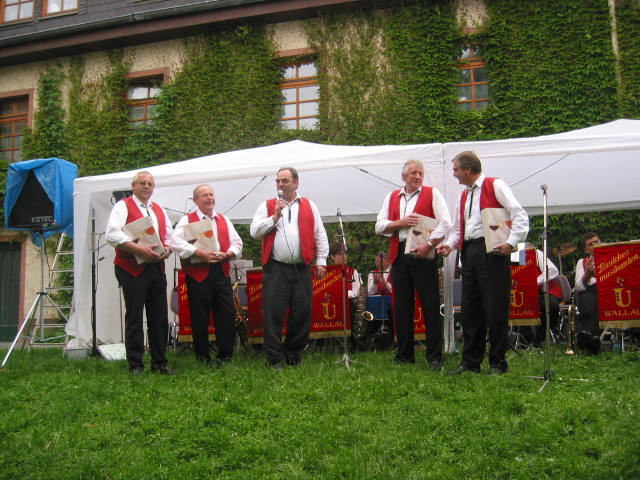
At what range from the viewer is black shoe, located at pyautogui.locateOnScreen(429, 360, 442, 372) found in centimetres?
525

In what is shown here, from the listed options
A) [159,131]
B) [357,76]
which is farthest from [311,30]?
[159,131]

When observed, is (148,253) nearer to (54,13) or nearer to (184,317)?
(184,317)

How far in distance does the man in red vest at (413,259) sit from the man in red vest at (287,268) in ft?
2.41

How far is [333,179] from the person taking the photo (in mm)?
8547

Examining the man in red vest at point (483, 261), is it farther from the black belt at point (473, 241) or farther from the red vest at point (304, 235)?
the red vest at point (304, 235)

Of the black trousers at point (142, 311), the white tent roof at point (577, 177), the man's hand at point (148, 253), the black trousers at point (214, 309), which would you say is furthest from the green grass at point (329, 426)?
the white tent roof at point (577, 177)

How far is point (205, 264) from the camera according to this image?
5988 mm

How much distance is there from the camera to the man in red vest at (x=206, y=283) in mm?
5949

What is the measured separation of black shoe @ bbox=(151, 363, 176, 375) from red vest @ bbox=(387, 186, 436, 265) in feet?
7.14

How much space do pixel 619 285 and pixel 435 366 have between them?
251cm

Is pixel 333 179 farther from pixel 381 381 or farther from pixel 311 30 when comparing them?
pixel 311 30

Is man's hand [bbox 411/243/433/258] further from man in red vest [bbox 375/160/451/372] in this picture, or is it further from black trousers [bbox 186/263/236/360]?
black trousers [bbox 186/263/236/360]

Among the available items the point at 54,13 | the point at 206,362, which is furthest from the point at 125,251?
the point at 54,13

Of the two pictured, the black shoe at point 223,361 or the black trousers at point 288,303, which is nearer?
the black trousers at point 288,303
